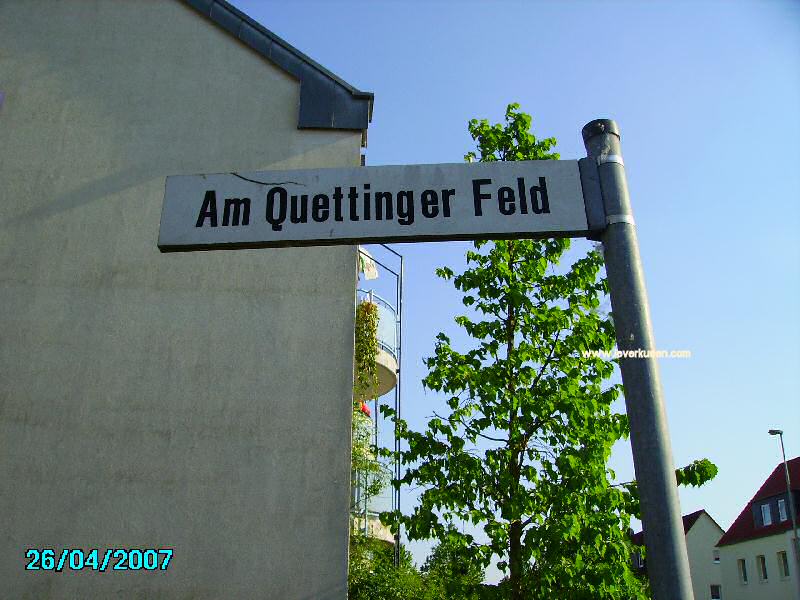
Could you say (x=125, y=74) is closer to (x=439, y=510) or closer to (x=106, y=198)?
(x=106, y=198)

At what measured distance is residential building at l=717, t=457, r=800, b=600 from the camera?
123 feet

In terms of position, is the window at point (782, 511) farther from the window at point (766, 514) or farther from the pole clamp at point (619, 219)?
the pole clamp at point (619, 219)

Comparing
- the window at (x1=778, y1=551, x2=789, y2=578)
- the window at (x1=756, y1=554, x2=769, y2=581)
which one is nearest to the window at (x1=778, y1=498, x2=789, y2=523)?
the window at (x1=778, y1=551, x2=789, y2=578)

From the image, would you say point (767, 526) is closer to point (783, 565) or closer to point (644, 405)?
point (783, 565)

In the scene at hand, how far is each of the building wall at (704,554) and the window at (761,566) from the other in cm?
836

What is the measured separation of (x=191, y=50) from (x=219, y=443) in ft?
18.4

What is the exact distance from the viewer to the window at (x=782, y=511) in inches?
1513

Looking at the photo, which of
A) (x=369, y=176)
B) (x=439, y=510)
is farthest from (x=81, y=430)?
(x=369, y=176)

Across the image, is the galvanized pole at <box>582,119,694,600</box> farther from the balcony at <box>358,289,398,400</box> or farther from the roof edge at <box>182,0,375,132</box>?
the balcony at <box>358,289,398,400</box>

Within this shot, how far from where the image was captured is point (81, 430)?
8.20m

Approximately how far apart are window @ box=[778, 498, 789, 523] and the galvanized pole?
41.5 meters

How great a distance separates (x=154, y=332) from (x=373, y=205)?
19.6 feet

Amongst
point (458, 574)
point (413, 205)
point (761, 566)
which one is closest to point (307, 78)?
point (458, 574)

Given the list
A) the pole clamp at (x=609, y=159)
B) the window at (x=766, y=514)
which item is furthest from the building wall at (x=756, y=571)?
the pole clamp at (x=609, y=159)
